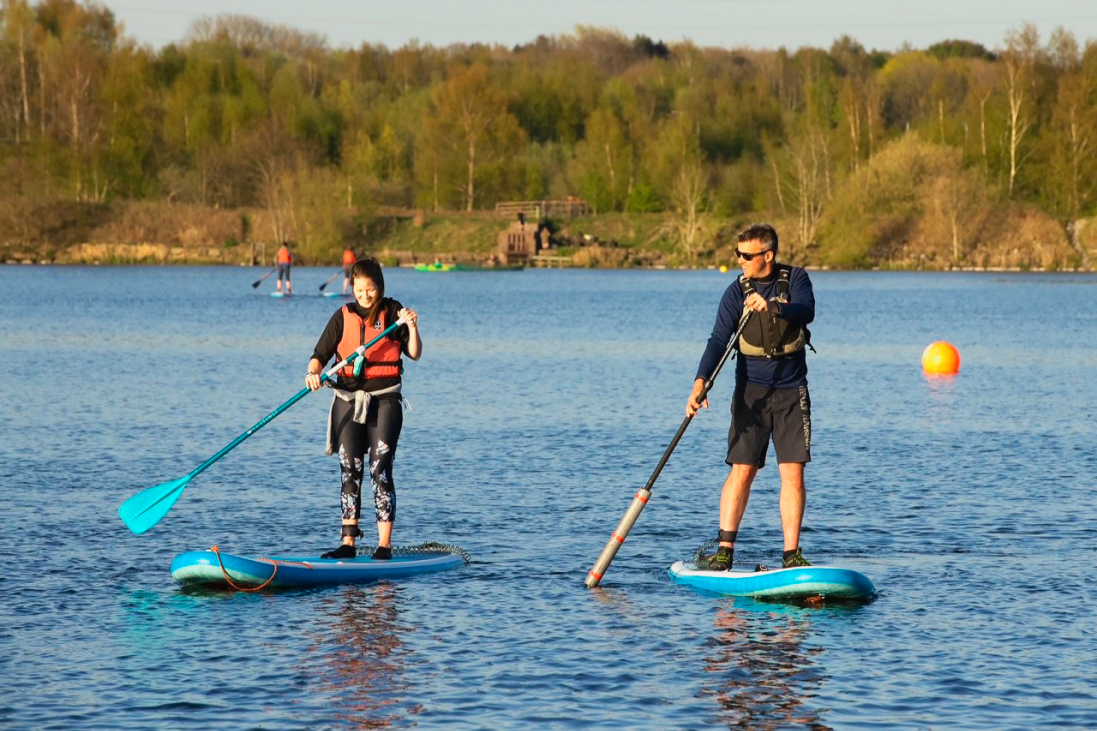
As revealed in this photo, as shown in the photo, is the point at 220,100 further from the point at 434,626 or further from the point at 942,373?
the point at 434,626

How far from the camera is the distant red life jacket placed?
35.3 feet

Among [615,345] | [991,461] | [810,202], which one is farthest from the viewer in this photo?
[810,202]

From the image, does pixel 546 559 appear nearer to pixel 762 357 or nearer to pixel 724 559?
pixel 724 559

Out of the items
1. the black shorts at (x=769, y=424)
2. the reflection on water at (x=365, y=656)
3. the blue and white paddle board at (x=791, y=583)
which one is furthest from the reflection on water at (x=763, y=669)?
the reflection on water at (x=365, y=656)

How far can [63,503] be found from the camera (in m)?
13.9

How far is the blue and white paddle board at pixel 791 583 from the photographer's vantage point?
1017 cm

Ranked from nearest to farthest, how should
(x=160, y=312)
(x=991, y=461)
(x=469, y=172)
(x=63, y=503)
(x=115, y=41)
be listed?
(x=63, y=503) → (x=991, y=461) → (x=160, y=312) → (x=469, y=172) → (x=115, y=41)

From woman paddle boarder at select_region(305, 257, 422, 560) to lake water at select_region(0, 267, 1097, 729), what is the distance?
0.90m

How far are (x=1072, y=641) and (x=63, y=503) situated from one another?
8562 mm

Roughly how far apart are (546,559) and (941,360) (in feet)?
64.2

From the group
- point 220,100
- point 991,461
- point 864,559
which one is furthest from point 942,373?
point 220,100

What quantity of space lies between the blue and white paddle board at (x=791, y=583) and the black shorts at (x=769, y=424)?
714mm

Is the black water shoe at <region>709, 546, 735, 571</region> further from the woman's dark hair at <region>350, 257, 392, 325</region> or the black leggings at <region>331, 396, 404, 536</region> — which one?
the woman's dark hair at <region>350, 257, 392, 325</region>

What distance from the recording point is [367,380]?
1078 centimetres
